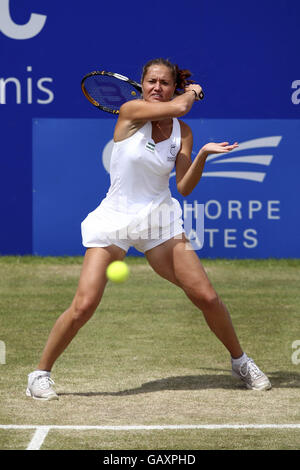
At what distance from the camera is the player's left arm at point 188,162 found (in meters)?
5.20

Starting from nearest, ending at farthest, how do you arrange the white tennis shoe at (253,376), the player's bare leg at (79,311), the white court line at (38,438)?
the white court line at (38,438) → the player's bare leg at (79,311) → the white tennis shoe at (253,376)

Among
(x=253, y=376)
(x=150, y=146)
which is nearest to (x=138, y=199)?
(x=150, y=146)

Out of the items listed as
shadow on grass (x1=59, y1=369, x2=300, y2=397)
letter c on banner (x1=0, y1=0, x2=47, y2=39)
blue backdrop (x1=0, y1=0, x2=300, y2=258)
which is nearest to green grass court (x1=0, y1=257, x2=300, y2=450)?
shadow on grass (x1=59, y1=369, x2=300, y2=397)

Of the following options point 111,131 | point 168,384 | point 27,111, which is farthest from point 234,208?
point 168,384

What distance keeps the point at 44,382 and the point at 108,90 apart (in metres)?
1.91

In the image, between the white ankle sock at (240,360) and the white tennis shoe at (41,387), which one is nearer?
the white tennis shoe at (41,387)

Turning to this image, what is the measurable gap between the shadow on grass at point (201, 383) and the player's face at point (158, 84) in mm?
1731

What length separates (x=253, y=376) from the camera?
5.61 metres

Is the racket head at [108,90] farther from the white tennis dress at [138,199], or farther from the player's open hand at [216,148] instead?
the player's open hand at [216,148]

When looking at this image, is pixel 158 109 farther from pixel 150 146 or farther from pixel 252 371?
pixel 252 371

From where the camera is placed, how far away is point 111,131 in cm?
1090

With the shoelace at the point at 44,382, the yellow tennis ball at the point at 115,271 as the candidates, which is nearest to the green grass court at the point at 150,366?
the shoelace at the point at 44,382

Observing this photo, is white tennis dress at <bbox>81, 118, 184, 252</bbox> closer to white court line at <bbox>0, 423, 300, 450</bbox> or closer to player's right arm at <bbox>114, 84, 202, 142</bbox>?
player's right arm at <bbox>114, 84, 202, 142</bbox>

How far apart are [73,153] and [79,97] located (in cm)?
65
